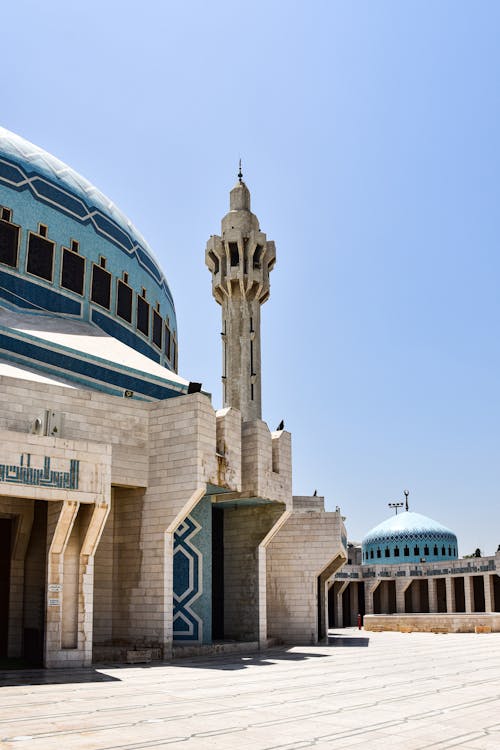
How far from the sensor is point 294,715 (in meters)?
10.7

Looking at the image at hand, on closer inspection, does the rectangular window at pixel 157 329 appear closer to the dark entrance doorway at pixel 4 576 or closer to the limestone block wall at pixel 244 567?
the limestone block wall at pixel 244 567

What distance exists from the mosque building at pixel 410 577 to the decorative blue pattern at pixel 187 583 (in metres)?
18.2

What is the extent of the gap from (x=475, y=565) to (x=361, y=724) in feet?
131

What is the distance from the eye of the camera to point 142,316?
30922 millimetres

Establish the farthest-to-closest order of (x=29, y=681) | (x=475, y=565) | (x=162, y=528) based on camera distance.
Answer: (x=475, y=565) → (x=162, y=528) → (x=29, y=681)

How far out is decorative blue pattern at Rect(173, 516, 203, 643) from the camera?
22281 mm

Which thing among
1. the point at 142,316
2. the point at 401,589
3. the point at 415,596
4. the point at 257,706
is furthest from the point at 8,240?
the point at 415,596

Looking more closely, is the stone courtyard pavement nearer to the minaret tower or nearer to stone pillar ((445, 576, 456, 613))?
the minaret tower

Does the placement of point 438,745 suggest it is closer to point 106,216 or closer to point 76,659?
point 76,659

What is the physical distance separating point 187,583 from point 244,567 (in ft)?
9.53

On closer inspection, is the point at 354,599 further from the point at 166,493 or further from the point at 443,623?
the point at 166,493

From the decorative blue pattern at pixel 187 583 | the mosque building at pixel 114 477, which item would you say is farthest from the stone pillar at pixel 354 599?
the decorative blue pattern at pixel 187 583

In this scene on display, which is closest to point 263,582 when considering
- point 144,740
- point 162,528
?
point 162,528

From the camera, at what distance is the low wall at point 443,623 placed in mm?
33719
